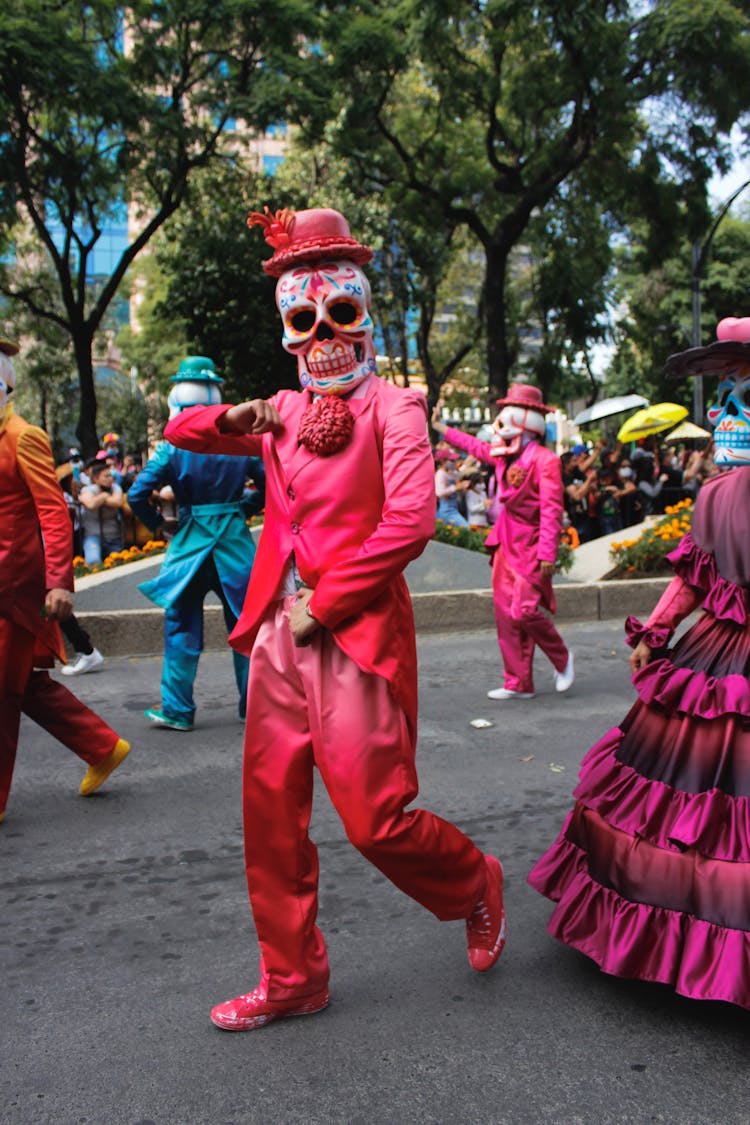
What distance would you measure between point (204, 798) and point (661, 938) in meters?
2.87

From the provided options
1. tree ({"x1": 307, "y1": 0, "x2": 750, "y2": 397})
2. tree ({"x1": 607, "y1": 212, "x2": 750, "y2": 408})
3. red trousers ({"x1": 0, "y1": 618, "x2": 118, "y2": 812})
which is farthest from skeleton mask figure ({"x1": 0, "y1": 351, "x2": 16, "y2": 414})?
tree ({"x1": 607, "y1": 212, "x2": 750, "y2": 408})

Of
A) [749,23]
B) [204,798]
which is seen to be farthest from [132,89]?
[204,798]

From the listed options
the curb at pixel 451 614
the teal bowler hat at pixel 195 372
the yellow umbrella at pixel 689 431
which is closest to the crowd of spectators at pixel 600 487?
the curb at pixel 451 614

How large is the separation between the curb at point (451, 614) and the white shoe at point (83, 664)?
49 cm

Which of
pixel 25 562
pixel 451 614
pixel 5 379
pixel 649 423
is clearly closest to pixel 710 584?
pixel 25 562

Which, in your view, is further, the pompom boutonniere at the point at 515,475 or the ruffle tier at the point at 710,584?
the pompom boutonniere at the point at 515,475

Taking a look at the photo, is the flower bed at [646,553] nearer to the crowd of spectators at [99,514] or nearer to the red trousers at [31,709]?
the crowd of spectators at [99,514]

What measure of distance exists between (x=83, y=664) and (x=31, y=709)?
359cm

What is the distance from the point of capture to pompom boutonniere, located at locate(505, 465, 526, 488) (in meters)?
7.18

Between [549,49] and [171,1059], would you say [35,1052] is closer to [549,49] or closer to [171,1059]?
[171,1059]

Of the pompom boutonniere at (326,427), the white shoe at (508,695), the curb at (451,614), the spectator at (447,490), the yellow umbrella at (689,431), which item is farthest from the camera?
the yellow umbrella at (689,431)

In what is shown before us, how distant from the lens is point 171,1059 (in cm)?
292

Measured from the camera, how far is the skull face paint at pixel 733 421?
339cm

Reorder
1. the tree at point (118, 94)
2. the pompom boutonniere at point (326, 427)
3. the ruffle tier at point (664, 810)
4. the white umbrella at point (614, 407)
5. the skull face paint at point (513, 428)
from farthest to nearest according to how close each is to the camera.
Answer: the white umbrella at point (614, 407)
the tree at point (118, 94)
the skull face paint at point (513, 428)
the pompom boutonniere at point (326, 427)
the ruffle tier at point (664, 810)
